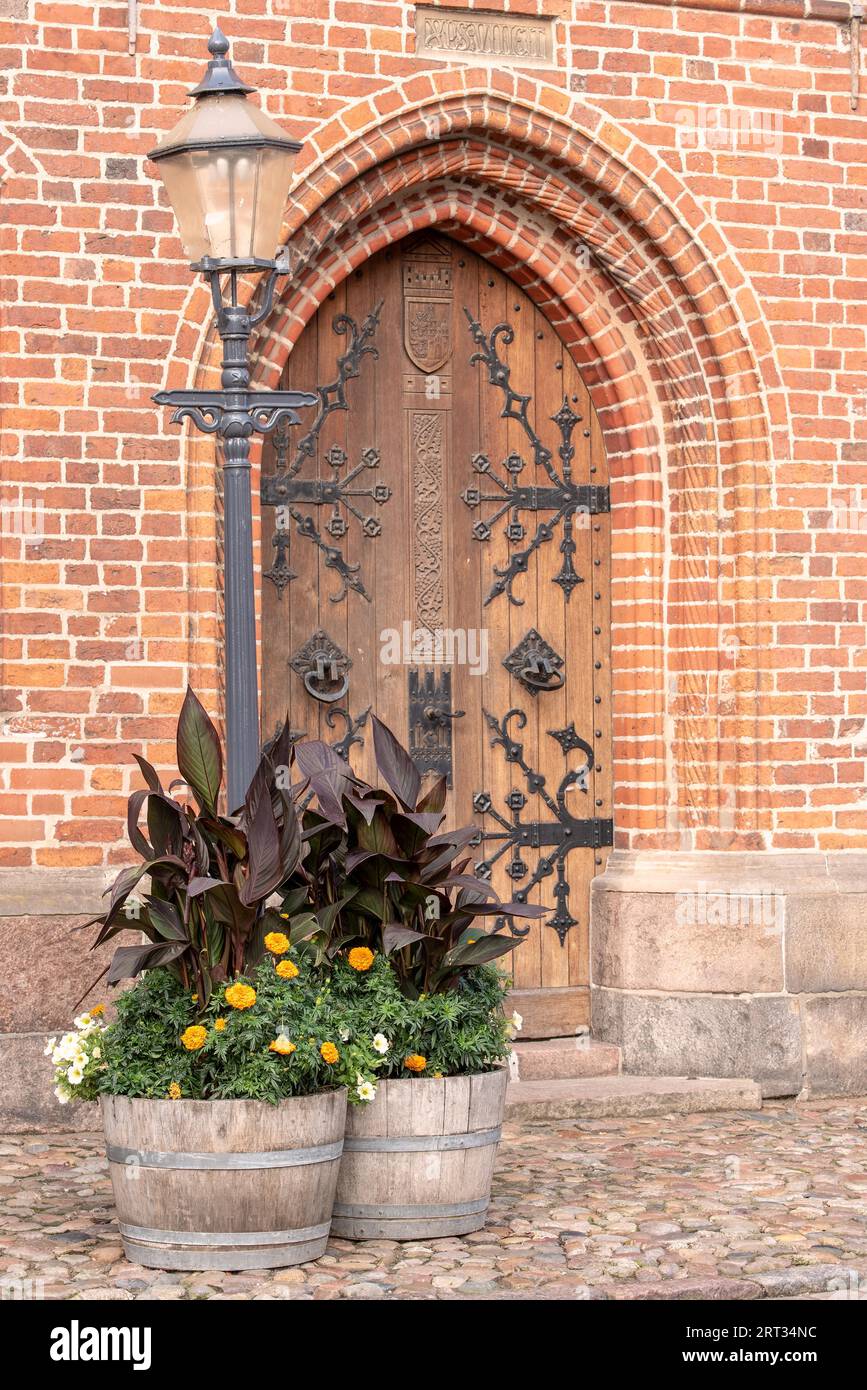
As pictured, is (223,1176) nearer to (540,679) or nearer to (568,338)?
(540,679)

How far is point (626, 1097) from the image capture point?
7758 millimetres

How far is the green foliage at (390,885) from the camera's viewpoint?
5.52 metres

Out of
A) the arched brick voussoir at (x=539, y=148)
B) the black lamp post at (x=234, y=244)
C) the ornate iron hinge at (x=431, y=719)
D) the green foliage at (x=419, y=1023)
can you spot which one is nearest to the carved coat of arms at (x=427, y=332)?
the arched brick voussoir at (x=539, y=148)

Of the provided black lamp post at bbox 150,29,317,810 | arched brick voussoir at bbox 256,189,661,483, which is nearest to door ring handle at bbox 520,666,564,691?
arched brick voussoir at bbox 256,189,661,483

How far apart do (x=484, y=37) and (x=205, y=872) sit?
4158mm

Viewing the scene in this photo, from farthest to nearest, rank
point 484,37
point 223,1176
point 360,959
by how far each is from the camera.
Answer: point 484,37
point 360,959
point 223,1176

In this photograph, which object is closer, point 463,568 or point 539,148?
point 539,148

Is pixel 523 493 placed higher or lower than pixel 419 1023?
higher

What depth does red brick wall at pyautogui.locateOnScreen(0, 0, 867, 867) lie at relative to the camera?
7.27 metres

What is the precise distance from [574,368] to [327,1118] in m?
4.33

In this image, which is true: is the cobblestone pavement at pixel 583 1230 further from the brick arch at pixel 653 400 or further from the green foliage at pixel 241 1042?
the brick arch at pixel 653 400

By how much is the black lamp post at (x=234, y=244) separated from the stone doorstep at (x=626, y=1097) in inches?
98.3

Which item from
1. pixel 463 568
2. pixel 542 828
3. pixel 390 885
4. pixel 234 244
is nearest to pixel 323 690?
pixel 463 568

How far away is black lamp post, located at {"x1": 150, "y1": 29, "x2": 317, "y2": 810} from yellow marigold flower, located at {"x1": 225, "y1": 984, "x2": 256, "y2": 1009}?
598mm
